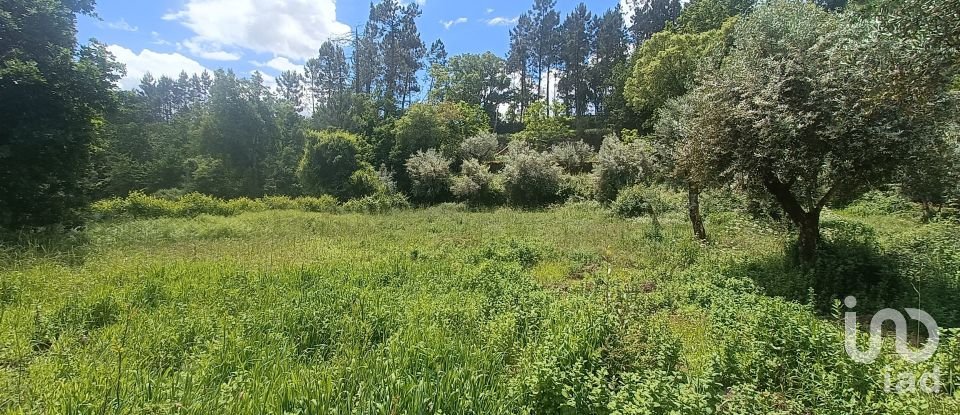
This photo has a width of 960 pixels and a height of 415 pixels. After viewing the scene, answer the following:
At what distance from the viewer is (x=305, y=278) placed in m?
6.19

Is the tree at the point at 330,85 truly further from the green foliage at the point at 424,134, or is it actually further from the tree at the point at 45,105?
the tree at the point at 45,105

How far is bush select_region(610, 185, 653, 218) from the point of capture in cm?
1608

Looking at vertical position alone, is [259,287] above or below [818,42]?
below

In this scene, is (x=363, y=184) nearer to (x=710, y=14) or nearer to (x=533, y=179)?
(x=533, y=179)

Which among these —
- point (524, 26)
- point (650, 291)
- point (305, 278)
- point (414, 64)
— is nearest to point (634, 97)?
point (524, 26)

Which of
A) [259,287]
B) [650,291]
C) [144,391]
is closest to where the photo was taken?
[144,391]

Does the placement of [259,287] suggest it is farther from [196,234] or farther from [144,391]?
[196,234]

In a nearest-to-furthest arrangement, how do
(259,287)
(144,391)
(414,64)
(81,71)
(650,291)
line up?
(144,391), (259,287), (650,291), (81,71), (414,64)

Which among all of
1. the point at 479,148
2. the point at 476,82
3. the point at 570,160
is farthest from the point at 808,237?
the point at 476,82

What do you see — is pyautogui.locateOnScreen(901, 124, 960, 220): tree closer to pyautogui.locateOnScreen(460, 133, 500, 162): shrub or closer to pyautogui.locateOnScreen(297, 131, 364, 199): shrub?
pyautogui.locateOnScreen(460, 133, 500, 162): shrub

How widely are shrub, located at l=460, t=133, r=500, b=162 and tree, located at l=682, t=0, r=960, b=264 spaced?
828 inches

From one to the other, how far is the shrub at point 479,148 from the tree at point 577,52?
62.4ft

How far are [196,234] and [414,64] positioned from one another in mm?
37048

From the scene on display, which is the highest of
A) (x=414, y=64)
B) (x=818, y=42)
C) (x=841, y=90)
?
(x=414, y=64)
